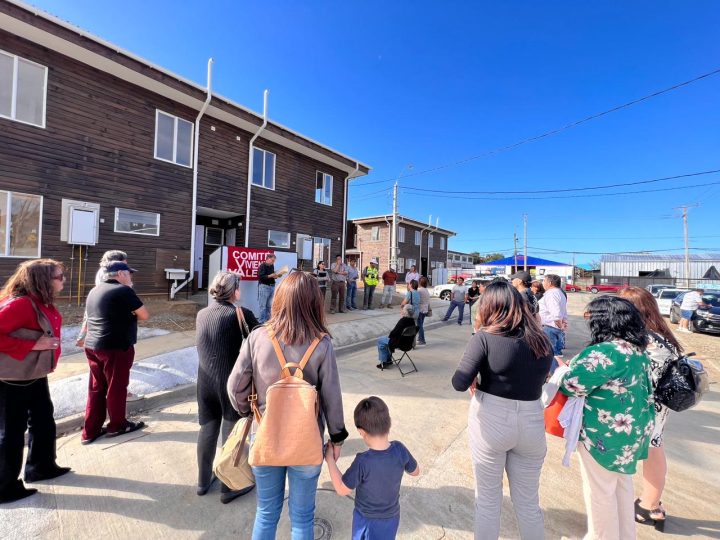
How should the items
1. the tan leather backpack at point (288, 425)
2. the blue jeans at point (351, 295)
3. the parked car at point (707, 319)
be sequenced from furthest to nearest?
1. the blue jeans at point (351, 295)
2. the parked car at point (707, 319)
3. the tan leather backpack at point (288, 425)

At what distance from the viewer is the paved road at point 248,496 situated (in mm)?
2182

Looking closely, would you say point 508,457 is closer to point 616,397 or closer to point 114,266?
point 616,397

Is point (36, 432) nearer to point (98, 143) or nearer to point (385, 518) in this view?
point (385, 518)

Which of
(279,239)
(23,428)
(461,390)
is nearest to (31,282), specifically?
(23,428)

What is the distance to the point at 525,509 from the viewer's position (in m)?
1.85

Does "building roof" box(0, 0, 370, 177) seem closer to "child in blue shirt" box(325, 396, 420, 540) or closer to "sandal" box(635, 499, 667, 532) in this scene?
"child in blue shirt" box(325, 396, 420, 540)

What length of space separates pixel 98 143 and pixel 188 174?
2.30m

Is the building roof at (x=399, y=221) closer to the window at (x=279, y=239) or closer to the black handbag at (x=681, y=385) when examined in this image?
the window at (x=279, y=239)

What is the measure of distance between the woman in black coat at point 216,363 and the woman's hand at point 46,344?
1.12 m

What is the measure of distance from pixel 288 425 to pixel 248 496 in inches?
58.4

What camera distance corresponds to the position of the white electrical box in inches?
311

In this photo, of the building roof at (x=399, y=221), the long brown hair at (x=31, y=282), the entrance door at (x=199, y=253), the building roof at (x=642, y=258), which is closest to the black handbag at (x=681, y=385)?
the long brown hair at (x=31, y=282)

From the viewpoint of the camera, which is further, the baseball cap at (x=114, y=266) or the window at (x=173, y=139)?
the window at (x=173, y=139)

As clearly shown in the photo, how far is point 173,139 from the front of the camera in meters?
9.88
